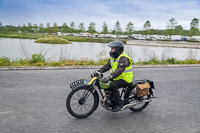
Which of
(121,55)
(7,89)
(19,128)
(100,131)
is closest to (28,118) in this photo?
(19,128)

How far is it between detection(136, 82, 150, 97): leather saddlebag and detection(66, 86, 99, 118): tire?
1049 mm

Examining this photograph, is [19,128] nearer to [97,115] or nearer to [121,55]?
[97,115]

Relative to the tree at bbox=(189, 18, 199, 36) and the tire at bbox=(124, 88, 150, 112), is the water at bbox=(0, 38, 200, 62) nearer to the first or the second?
the tire at bbox=(124, 88, 150, 112)

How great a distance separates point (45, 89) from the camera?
7871 mm

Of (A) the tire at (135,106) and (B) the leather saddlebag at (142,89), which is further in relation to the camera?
(A) the tire at (135,106)

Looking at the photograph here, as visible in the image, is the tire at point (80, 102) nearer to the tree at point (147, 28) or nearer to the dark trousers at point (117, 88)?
the dark trousers at point (117, 88)

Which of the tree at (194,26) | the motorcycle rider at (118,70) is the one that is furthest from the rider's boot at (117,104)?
the tree at (194,26)

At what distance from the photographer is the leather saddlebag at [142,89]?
17.8ft

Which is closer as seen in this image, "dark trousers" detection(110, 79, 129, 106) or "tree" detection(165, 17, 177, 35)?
"dark trousers" detection(110, 79, 129, 106)

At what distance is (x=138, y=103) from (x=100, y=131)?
4.90 feet

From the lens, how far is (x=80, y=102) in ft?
16.7

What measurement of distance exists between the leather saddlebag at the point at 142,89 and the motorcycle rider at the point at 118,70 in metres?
0.32

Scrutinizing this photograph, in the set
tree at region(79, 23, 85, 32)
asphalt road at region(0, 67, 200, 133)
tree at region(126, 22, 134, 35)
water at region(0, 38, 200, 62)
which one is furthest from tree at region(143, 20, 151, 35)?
asphalt road at region(0, 67, 200, 133)

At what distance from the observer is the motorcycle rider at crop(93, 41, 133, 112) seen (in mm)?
4949
